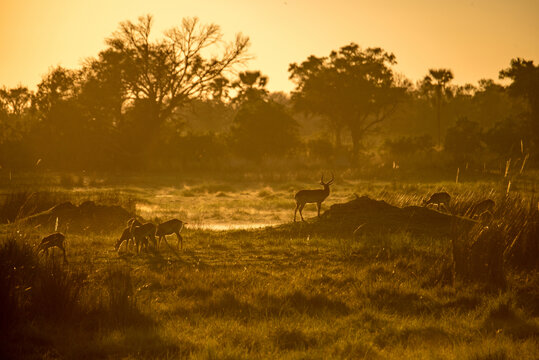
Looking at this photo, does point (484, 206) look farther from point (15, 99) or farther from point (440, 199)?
point (15, 99)

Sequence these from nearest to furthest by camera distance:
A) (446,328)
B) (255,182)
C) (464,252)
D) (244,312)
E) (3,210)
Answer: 1. (446,328)
2. (244,312)
3. (464,252)
4. (3,210)
5. (255,182)

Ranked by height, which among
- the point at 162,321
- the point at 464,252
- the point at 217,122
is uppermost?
the point at 217,122

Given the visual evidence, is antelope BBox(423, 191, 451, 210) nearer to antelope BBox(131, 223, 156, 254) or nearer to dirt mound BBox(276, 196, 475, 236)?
dirt mound BBox(276, 196, 475, 236)

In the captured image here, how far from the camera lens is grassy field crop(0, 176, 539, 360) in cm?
785

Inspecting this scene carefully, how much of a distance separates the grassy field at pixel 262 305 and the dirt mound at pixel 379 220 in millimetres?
2004

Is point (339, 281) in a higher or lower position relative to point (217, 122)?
lower

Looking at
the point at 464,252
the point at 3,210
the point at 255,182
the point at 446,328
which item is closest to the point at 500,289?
the point at 464,252

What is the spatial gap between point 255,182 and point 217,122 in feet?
181

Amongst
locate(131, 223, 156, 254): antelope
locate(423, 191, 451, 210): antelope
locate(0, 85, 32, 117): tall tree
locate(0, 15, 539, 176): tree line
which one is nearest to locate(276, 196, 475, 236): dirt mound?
locate(423, 191, 451, 210): antelope

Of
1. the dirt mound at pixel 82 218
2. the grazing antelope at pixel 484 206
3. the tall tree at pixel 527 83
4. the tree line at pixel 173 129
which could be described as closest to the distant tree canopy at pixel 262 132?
the tree line at pixel 173 129

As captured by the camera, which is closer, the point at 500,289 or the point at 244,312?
the point at 244,312

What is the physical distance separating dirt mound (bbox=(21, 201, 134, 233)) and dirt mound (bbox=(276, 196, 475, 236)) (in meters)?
5.93

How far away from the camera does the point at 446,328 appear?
8.70 metres

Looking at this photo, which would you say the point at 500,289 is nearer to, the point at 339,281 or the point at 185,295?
the point at 339,281
